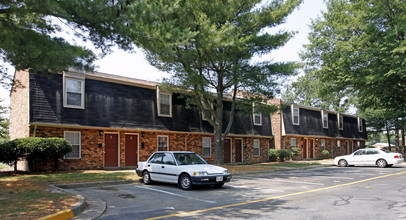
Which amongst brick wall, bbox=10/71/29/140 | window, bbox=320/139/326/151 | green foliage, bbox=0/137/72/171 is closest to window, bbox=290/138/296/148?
window, bbox=320/139/326/151

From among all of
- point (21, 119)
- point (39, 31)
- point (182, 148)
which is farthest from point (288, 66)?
point (21, 119)

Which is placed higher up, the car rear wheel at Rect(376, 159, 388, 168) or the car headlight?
the car headlight

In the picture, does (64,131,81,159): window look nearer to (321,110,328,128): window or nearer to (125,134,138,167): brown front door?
(125,134,138,167): brown front door

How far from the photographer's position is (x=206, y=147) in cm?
2500

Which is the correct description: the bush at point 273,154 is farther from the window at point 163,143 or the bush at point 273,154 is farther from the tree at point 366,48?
the window at point 163,143

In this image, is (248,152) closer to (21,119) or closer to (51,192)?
(21,119)

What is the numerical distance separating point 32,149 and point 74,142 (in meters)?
3.13

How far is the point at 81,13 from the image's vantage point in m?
9.08

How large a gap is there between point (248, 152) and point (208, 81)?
1105 centimetres

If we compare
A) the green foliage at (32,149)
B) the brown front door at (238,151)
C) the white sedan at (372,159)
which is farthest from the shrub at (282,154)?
the green foliage at (32,149)

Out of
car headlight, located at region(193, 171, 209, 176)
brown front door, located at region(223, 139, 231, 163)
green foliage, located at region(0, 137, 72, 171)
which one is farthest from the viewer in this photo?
brown front door, located at region(223, 139, 231, 163)

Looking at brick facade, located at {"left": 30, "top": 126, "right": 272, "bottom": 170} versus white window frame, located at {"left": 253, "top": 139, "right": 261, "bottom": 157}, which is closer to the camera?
brick facade, located at {"left": 30, "top": 126, "right": 272, "bottom": 170}

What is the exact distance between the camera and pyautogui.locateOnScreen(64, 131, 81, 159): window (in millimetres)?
17641

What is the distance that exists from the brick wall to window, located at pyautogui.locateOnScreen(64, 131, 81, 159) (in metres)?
2.07
